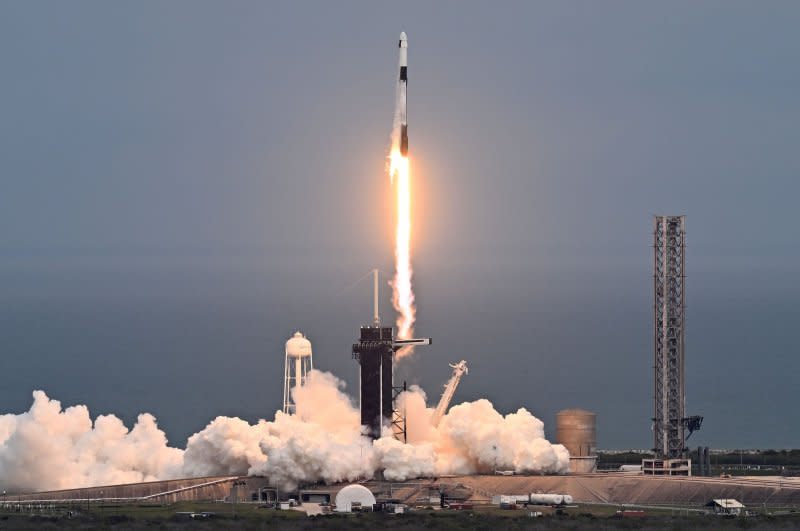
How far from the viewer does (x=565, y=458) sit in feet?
393

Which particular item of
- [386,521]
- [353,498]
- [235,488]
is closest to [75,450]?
[235,488]

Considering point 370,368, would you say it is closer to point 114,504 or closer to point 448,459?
point 448,459

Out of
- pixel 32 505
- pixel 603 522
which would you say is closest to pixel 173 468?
pixel 32 505

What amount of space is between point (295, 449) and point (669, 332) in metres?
20.8

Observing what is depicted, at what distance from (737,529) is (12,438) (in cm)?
3959

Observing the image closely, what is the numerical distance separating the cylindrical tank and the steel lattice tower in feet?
11.9

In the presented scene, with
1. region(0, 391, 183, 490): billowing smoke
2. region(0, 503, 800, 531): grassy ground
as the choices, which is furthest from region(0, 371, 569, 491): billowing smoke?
region(0, 503, 800, 531): grassy ground

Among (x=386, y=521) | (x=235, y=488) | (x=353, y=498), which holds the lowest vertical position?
(x=386, y=521)

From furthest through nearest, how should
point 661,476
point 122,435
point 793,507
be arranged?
point 122,435 < point 661,476 < point 793,507

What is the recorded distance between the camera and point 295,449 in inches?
4641

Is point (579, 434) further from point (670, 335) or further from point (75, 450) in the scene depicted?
point (75, 450)

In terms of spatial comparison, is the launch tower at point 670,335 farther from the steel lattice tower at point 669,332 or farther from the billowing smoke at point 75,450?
the billowing smoke at point 75,450

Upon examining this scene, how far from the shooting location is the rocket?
386ft

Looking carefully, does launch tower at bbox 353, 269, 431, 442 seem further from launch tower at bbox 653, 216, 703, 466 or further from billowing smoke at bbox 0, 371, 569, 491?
launch tower at bbox 653, 216, 703, 466
